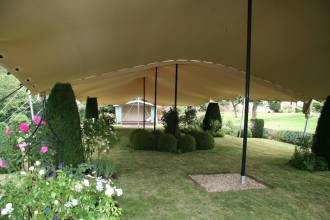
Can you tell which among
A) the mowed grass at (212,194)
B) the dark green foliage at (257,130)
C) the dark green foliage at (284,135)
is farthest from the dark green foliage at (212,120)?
the mowed grass at (212,194)

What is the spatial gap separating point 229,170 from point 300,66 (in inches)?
125

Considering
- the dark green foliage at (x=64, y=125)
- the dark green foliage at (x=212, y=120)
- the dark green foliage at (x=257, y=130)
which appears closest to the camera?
the dark green foliage at (x=64, y=125)

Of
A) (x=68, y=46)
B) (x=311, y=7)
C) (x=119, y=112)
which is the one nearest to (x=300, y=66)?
(x=311, y=7)

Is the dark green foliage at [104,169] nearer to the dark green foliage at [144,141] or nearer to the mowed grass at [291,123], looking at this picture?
the dark green foliage at [144,141]

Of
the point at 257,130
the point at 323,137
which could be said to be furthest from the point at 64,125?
the point at 257,130

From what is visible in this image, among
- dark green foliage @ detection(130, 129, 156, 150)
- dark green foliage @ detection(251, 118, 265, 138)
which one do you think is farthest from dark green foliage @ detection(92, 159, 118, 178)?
dark green foliage @ detection(251, 118, 265, 138)

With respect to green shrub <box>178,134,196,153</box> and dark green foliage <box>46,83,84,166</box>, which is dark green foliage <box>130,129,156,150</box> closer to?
green shrub <box>178,134,196,153</box>

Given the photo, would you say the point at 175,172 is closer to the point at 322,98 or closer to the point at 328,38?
the point at 328,38

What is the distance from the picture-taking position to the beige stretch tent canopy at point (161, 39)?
449cm

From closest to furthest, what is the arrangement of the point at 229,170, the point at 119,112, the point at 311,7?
the point at 311,7
the point at 229,170
the point at 119,112

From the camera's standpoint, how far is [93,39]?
5.66m

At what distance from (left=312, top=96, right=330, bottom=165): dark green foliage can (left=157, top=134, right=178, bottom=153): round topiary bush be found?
404 centimetres

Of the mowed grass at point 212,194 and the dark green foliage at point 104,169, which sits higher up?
the dark green foliage at point 104,169

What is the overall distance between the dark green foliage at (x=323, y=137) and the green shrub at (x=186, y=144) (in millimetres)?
3677
